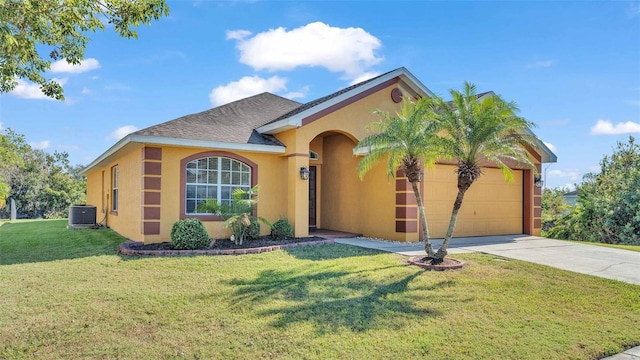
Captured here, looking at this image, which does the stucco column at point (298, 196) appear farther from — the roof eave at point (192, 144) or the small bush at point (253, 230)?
the small bush at point (253, 230)

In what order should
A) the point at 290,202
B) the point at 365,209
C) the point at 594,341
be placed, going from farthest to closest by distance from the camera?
the point at 365,209, the point at 290,202, the point at 594,341

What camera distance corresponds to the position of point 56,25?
655 cm

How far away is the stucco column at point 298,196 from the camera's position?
13.0 meters

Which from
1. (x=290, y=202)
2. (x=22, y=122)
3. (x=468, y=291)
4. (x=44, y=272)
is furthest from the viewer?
(x=22, y=122)

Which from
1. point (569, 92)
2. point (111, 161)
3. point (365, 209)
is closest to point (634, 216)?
point (569, 92)

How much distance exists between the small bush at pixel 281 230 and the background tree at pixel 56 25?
707 cm

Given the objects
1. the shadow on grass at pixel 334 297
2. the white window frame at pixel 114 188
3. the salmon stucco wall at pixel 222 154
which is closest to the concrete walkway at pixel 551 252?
the salmon stucco wall at pixel 222 154

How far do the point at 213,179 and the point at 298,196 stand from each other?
281cm

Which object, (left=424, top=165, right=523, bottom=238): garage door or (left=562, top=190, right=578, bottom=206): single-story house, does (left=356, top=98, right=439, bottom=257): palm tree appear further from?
(left=562, top=190, right=578, bottom=206): single-story house

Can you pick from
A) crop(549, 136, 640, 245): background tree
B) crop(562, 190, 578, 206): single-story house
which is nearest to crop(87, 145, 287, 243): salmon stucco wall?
crop(549, 136, 640, 245): background tree

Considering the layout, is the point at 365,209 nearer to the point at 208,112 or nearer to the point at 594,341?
the point at 208,112

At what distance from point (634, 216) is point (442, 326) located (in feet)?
52.1

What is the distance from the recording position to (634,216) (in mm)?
16469

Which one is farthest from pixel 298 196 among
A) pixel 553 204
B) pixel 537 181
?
pixel 553 204
